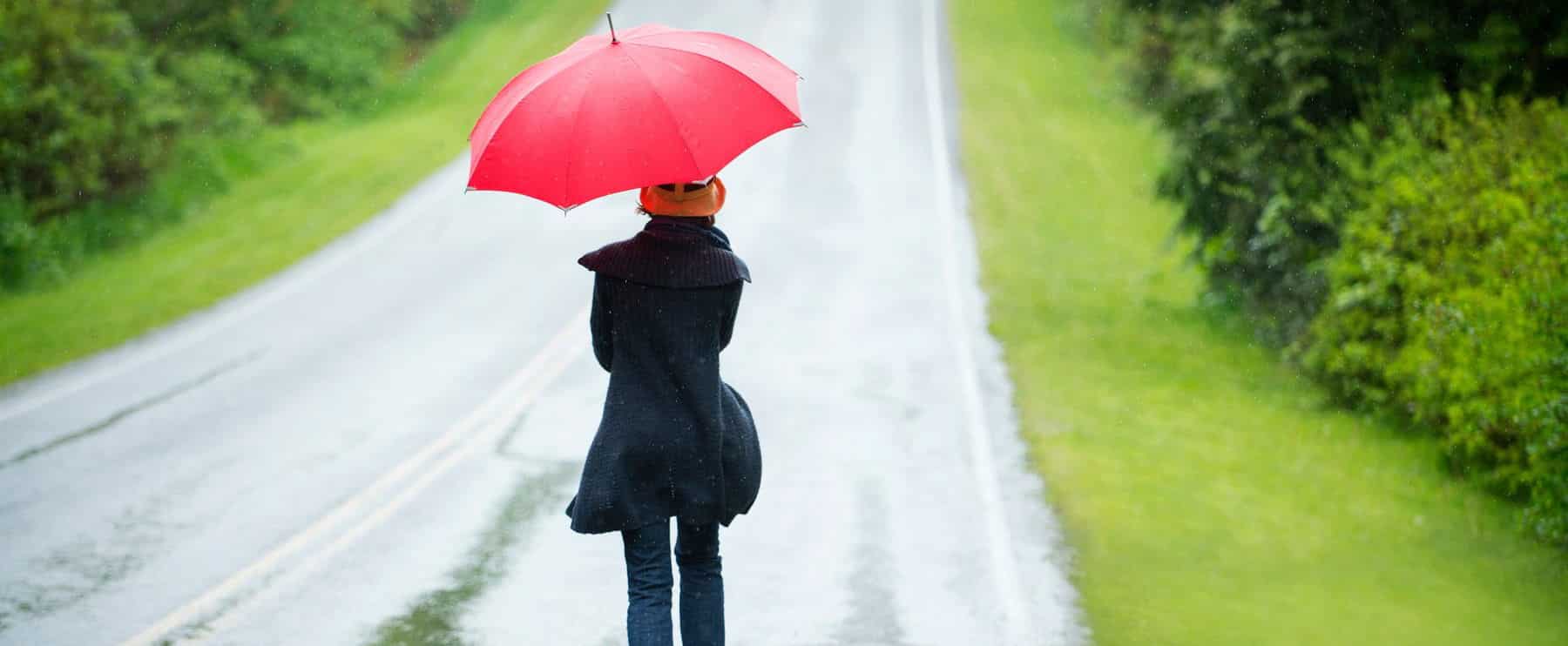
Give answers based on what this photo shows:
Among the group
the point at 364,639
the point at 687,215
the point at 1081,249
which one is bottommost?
the point at 1081,249

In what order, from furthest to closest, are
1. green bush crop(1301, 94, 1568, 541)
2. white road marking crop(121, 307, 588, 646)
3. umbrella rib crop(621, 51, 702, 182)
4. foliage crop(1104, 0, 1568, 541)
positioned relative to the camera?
foliage crop(1104, 0, 1568, 541) < green bush crop(1301, 94, 1568, 541) < white road marking crop(121, 307, 588, 646) < umbrella rib crop(621, 51, 702, 182)

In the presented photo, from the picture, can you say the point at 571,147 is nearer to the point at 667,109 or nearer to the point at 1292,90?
the point at 667,109

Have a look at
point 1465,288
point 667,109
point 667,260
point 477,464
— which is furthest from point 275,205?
point 667,260

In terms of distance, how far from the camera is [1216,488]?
10266 millimetres

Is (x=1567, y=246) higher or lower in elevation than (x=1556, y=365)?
higher

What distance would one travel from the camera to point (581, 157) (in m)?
4.60

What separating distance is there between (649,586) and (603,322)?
0.87 metres

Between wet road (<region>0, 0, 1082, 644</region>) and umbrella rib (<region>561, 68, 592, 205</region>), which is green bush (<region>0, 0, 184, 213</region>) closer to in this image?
wet road (<region>0, 0, 1082, 644</region>)

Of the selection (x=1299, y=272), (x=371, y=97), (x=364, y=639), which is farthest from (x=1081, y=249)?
(x=371, y=97)

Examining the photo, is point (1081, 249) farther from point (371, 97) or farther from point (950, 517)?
point (371, 97)

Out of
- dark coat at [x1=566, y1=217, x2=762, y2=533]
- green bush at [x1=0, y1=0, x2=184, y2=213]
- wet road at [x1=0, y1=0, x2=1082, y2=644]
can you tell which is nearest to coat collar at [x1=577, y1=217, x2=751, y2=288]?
dark coat at [x1=566, y1=217, x2=762, y2=533]

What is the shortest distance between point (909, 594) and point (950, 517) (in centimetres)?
154

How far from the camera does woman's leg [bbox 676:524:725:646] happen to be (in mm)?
4875

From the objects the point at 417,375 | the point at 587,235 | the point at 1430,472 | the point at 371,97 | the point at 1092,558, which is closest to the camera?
the point at 1092,558
